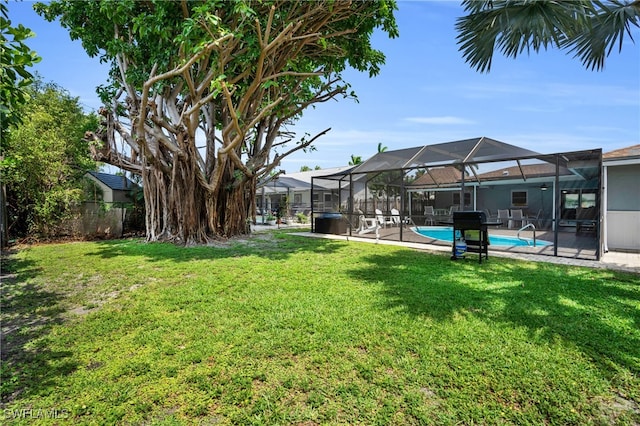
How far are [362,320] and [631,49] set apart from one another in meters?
7.01

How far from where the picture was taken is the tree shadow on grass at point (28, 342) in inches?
90.4

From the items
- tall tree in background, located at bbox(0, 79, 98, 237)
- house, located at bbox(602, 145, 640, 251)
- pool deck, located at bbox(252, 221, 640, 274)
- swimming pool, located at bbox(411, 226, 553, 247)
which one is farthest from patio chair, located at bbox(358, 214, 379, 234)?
tall tree in background, located at bbox(0, 79, 98, 237)

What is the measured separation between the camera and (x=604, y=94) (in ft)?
31.9

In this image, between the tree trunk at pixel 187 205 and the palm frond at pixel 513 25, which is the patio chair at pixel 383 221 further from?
the palm frond at pixel 513 25

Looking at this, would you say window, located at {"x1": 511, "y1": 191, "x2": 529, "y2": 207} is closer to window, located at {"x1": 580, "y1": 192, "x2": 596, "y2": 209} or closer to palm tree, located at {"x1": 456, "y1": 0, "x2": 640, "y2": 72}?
window, located at {"x1": 580, "y1": 192, "x2": 596, "y2": 209}

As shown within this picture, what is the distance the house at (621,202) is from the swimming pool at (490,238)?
1.57m

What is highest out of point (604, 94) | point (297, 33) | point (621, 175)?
point (297, 33)

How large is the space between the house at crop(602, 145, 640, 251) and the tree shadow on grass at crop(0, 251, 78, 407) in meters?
11.5

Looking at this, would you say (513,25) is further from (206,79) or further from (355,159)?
(355,159)

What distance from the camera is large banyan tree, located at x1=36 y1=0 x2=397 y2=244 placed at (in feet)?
21.9

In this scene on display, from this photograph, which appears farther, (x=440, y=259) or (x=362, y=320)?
(x=440, y=259)

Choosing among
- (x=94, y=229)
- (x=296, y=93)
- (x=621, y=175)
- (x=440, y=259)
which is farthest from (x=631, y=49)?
(x=94, y=229)

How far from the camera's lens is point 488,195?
16625mm

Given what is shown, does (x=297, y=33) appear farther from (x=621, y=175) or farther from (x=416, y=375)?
(x=621, y=175)
